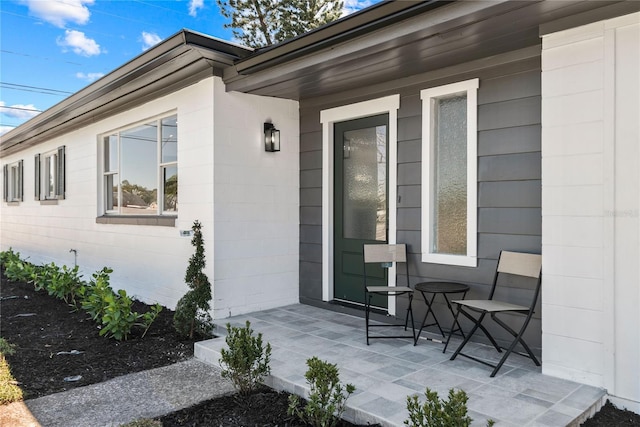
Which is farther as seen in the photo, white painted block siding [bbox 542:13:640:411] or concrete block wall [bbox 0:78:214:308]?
concrete block wall [bbox 0:78:214:308]

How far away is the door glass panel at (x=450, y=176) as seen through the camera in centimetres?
370

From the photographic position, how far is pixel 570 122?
9.12 feet

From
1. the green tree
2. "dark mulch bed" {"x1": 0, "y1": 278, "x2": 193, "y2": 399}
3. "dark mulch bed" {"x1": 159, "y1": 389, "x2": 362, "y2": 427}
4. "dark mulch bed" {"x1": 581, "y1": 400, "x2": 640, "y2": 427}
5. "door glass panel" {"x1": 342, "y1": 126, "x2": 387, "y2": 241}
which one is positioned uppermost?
the green tree

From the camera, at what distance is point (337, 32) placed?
329cm

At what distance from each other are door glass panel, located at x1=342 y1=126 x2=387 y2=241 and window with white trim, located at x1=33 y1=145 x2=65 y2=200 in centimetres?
556

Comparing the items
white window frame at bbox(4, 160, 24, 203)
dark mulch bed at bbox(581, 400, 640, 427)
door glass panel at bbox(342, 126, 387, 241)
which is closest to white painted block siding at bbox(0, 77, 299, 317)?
door glass panel at bbox(342, 126, 387, 241)

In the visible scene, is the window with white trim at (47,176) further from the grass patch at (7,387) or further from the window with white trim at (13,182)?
the grass patch at (7,387)

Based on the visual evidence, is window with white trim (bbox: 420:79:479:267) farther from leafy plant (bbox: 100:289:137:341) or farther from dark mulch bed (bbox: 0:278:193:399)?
leafy plant (bbox: 100:289:137:341)

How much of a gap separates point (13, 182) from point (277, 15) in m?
7.83

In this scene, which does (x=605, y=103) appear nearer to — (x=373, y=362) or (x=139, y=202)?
(x=373, y=362)

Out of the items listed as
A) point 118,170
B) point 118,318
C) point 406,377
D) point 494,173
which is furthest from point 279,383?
point 118,170

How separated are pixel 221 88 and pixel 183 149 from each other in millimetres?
804

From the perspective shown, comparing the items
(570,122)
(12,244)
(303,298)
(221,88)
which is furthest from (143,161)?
(12,244)

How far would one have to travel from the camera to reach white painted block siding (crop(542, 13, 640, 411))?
256 centimetres
